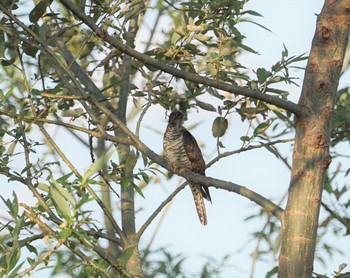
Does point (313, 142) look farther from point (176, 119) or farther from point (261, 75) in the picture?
point (176, 119)

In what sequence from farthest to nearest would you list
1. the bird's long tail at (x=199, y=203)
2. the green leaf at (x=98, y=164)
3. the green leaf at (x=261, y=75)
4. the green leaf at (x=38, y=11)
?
the bird's long tail at (x=199, y=203) < the green leaf at (x=261, y=75) < the green leaf at (x=38, y=11) < the green leaf at (x=98, y=164)

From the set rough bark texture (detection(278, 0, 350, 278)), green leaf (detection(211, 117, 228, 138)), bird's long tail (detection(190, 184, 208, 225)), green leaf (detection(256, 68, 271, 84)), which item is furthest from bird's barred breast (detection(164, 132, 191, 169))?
rough bark texture (detection(278, 0, 350, 278))

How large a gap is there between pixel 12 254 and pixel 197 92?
6.42 feet

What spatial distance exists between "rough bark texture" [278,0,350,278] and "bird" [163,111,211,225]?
3.54 metres

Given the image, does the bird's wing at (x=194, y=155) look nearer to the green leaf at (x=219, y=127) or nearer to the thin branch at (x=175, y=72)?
the green leaf at (x=219, y=127)

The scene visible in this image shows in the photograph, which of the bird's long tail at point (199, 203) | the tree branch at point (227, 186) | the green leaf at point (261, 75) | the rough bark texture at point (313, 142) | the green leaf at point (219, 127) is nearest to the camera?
the rough bark texture at point (313, 142)

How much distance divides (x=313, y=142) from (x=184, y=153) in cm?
397

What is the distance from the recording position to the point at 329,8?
13.1 ft

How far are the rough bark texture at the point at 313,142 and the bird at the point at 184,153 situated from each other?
3.54m

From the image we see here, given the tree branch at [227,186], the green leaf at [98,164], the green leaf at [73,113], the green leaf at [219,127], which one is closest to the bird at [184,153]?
the green leaf at [73,113]

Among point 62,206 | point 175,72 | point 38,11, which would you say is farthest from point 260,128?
point 62,206

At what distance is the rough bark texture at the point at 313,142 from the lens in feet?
12.1

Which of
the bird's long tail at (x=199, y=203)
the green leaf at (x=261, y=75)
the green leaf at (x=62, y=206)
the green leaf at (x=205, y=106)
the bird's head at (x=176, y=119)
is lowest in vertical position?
the green leaf at (x=62, y=206)

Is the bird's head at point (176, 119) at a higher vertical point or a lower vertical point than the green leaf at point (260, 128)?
higher
